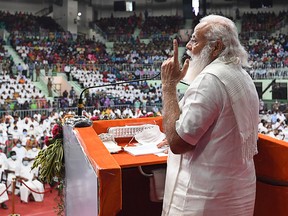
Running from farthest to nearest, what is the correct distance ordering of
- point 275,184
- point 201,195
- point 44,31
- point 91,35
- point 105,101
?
point 91,35 < point 44,31 < point 105,101 < point 275,184 < point 201,195

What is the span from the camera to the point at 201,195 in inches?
50.0

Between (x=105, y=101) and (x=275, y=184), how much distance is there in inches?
467

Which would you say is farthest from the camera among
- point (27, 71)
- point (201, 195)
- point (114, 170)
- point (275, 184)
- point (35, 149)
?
point (27, 71)

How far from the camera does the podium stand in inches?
45.8

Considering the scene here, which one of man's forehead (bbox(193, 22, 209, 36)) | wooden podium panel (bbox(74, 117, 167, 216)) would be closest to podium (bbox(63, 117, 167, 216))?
wooden podium panel (bbox(74, 117, 167, 216))

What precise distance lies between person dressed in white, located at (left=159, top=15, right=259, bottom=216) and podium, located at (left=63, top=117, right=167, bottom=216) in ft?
0.69

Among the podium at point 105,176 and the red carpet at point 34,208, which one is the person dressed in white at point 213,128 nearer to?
the podium at point 105,176

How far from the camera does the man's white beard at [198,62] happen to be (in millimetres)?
1351

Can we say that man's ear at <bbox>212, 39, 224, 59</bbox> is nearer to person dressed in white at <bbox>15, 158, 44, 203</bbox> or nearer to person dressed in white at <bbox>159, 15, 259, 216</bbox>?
person dressed in white at <bbox>159, 15, 259, 216</bbox>

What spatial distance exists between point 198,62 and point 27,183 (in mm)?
5088

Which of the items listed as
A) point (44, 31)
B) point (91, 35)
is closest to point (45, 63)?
point (44, 31)

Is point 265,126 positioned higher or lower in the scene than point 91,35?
lower

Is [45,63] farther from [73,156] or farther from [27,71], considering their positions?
[73,156]

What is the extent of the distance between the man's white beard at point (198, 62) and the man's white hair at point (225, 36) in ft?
0.14
